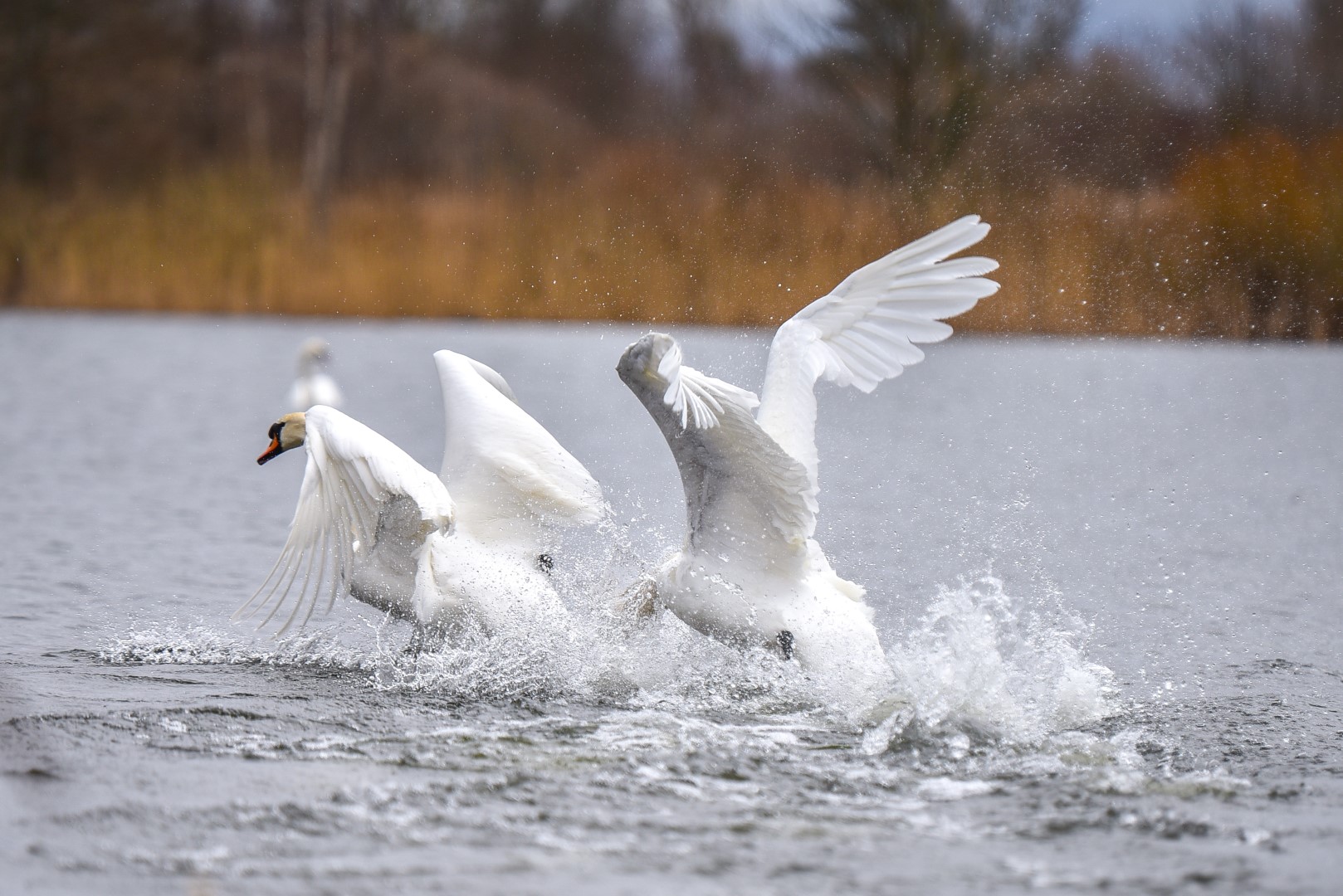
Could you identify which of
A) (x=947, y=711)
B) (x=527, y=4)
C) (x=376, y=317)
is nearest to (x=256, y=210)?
(x=376, y=317)

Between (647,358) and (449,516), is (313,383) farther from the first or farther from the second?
(647,358)

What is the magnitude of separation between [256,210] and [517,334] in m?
4.69

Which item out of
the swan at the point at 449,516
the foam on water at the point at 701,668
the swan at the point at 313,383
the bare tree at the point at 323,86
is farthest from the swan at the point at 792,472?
the bare tree at the point at 323,86

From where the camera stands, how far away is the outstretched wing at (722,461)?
5734 mm

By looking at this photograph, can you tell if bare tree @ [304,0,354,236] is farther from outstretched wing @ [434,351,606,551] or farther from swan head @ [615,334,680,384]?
swan head @ [615,334,680,384]

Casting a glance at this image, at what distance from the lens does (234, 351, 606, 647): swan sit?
22.0 feet

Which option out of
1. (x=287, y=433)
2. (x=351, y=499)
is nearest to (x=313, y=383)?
(x=287, y=433)

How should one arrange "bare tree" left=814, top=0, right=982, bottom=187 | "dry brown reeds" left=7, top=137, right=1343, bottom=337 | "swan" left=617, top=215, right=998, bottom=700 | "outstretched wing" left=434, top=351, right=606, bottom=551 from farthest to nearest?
"bare tree" left=814, top=0, right=982, bottom=187 → "dry brown reeds" left=7, top=137, right=1343, bottom=337 → "outstretched wing" left=434, top=351, right=606, bottom=551 → "swan" left=617, top=215, right=998, bottom=700

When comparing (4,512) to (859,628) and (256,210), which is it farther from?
(256,210)

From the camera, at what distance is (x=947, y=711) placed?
595cm

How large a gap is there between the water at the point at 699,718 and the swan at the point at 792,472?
8.0 inches

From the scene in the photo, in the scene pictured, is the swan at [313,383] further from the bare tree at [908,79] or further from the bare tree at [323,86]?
the bare tree at [323,86]

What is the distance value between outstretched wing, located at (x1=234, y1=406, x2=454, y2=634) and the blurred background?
12.7 meters

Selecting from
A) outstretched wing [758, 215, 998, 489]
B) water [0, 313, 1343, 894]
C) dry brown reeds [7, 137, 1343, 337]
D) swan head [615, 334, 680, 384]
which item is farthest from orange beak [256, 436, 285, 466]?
dry brown reeds [7, 137, 1343, 337]
